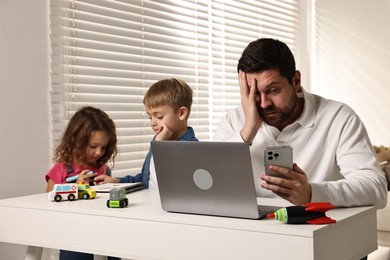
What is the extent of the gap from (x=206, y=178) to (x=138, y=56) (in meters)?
2.02

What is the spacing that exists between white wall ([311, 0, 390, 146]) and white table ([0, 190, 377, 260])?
11.3 ft

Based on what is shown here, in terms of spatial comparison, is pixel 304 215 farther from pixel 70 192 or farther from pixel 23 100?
pixel 23 100

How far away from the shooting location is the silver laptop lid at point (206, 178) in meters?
1.37

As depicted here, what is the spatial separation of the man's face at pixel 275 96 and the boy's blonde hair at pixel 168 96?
0.51 metres

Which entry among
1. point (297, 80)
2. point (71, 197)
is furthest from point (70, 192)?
point (297, 80)

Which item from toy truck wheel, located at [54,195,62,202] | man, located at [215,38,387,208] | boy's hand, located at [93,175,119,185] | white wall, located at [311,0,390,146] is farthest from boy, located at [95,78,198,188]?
white wall, located at [311,0,390,146]

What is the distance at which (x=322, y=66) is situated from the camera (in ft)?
16.7

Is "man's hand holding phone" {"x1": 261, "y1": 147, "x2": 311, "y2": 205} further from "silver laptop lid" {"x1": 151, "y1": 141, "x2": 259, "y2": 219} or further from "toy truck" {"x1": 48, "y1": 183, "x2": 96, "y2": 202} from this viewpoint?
"toy truck" {"x1": 48, "y1": 183, "x2": 96, "y2": 202}

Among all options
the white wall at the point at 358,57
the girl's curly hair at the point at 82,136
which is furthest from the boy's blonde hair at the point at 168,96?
the white wall at the point at 358,57

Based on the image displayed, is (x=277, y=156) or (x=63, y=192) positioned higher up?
(x=277, y=156)

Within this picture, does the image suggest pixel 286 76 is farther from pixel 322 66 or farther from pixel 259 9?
pixel 322 66

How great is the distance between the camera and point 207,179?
1.43 metres

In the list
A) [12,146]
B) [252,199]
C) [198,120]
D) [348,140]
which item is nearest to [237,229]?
[252,199]

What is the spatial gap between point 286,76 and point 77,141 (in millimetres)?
1035
